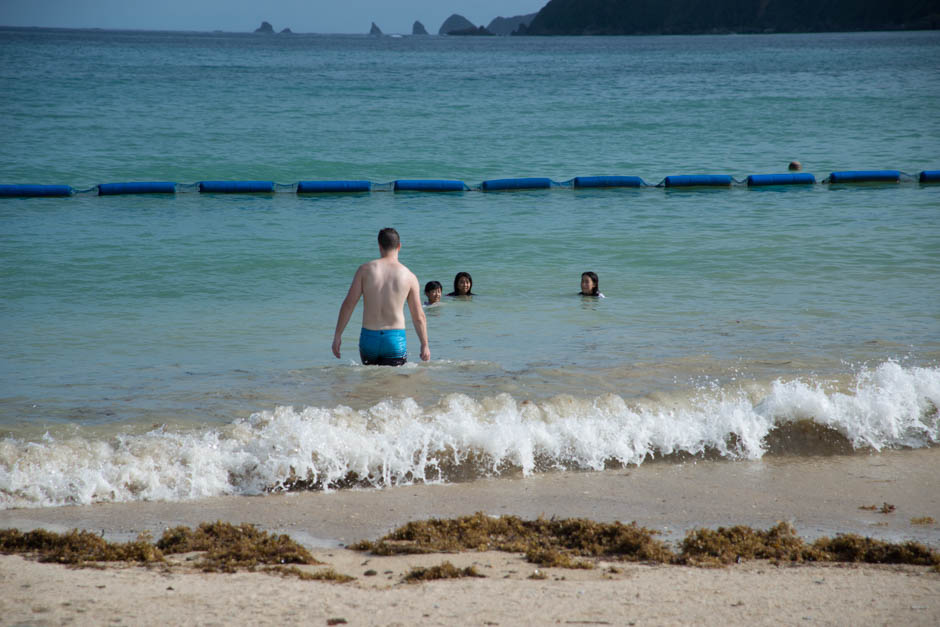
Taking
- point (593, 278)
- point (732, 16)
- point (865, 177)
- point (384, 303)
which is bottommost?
point (593, 278)

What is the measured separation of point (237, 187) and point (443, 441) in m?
14.0

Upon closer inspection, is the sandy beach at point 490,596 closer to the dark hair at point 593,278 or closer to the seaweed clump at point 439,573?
the seaweed clump at point 439,573

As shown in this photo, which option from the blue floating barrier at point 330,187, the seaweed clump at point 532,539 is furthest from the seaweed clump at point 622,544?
the blue floating barrier at point 330,187

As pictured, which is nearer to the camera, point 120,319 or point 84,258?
point 120,319

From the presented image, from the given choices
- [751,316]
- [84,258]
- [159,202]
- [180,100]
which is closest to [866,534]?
[751,316]

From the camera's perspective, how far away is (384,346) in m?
6.89

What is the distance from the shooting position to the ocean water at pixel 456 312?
575cm

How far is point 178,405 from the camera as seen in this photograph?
658 cm

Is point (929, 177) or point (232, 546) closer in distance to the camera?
point (232, 546)

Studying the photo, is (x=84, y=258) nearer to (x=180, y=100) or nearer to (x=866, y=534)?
(x=866, y=534)

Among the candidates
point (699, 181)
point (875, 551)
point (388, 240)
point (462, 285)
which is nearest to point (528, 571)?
point (875, 551)

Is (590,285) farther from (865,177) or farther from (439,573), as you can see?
(865,177)

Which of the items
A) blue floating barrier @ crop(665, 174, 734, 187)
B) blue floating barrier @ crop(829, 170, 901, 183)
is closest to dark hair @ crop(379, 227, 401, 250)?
blue floating barrier @ crop(665, 174, 734, 187)

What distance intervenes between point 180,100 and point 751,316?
31.1 m
